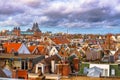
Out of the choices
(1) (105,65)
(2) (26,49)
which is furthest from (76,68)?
(2) (26,49)

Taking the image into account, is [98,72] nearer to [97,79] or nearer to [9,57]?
[97,79]

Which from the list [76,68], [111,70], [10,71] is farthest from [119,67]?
[10,71]

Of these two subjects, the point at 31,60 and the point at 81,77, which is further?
the point at 31,60

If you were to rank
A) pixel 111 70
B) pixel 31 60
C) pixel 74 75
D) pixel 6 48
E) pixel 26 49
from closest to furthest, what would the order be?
pixel 74 75, pixel 111 70, pixel 31 60, pixel 26 49, pixel 6 48

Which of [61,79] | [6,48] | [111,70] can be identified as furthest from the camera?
[6,48]

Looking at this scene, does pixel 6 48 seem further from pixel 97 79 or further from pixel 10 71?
pixel 97 79

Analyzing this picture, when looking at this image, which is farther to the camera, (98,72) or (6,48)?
(6,48)

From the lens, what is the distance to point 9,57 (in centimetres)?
3459

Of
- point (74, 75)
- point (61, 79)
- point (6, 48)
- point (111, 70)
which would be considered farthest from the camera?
point (6, 48)

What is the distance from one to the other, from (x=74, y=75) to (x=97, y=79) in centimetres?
245

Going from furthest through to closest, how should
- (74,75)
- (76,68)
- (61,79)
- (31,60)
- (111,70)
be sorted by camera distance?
(31,60) < (76,68) < (111,70) < (74,75) < (61,79)

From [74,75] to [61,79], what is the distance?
2143 mm

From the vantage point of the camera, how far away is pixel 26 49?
55719 millimetres

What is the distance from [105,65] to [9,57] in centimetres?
1224
